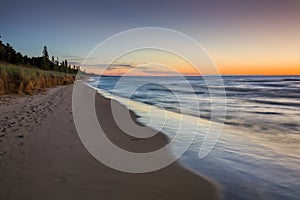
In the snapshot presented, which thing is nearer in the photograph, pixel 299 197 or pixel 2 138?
pixel 299 197

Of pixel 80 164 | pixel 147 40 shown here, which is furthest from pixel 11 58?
pixel 80 164

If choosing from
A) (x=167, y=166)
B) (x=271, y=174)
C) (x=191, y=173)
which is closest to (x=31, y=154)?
(x=167, y=166)

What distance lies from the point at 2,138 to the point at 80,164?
8.16ft

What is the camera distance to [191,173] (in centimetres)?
459

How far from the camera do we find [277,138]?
8062 mm

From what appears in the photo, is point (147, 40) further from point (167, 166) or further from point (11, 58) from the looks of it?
point (11, 58)

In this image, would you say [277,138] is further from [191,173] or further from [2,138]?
[2,138]

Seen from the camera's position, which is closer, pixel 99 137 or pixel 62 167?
pixel 62 167

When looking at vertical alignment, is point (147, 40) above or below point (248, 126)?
above

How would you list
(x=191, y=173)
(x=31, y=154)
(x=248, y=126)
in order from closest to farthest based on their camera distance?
1. (x=191, y=173)
2. (x=31, y=154)
3. (x=248, y=126)

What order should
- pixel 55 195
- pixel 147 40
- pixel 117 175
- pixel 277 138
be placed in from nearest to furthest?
pixel 55 195 → pixel 117 175 → pixel 277 138 → pixel 147 40

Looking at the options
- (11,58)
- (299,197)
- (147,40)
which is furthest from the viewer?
(11,58)

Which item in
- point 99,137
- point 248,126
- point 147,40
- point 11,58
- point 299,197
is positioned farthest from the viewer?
point 11,58

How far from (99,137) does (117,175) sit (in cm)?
281
